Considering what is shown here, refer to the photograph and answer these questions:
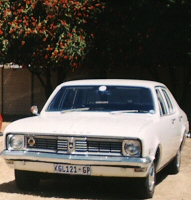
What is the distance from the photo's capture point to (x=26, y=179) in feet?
25.0

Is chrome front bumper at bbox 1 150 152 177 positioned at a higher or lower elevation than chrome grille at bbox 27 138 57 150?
lower

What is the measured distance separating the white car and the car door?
1 cm

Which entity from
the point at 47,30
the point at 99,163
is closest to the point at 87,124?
the point at 99,163

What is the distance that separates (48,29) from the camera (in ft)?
62.2

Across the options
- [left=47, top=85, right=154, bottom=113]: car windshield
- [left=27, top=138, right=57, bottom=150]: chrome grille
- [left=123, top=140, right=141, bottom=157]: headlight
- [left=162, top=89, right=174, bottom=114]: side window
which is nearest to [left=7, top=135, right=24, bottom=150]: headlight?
[left=27, top=138, right=57, bottom=150]: chrome grille

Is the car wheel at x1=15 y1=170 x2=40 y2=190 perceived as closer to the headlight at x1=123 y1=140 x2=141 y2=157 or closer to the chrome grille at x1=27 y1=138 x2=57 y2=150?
the chrome grille at x1=27 y1=138 x2=57 y2=150

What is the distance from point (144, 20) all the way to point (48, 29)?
3.33 metres

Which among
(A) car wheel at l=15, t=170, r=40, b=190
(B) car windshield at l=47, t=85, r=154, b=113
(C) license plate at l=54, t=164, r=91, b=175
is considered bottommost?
(A) car wheel at l=15, t=170, r=40, b=190

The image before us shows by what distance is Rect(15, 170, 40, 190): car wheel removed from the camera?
752cm

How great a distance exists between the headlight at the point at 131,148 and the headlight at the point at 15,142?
141 cm

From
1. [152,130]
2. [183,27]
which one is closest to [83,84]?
[152,130]

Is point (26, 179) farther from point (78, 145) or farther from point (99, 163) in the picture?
point (99, 163)

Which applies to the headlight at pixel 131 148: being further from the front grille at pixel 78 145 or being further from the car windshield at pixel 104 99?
the car windshield at pixel 104 99

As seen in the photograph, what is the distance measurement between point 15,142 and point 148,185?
6.08 feet
